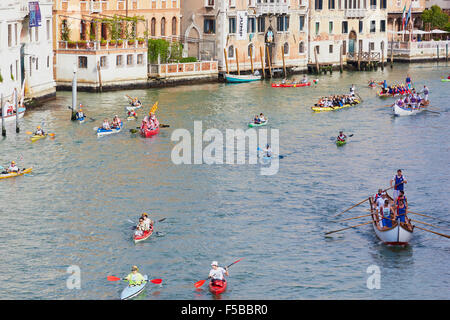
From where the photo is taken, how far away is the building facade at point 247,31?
98438mm

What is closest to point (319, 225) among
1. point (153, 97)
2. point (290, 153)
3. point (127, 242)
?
point (127, 242)

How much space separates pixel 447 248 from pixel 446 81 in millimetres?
62040

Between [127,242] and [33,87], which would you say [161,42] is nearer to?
[33,87]

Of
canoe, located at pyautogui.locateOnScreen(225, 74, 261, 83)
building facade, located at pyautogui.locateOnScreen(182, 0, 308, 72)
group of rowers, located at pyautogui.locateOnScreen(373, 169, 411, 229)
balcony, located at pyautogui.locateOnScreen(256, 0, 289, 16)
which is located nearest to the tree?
building facade, located at pyautogui.locateOnScreen(182, 0, 308, 72)

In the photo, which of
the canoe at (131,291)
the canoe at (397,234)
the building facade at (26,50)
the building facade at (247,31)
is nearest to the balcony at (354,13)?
the building facade at (247,31)

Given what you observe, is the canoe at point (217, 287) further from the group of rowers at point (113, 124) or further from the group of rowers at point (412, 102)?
the group of rowers at point (412, 102)

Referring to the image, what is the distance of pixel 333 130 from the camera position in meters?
67.5

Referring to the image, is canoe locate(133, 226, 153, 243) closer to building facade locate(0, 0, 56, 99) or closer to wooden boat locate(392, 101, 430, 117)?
building facade locate(0, 0, 56, 99)

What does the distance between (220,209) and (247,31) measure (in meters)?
59.4

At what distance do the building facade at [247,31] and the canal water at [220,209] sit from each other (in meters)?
26.5

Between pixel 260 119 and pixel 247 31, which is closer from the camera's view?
pixel 260 119
